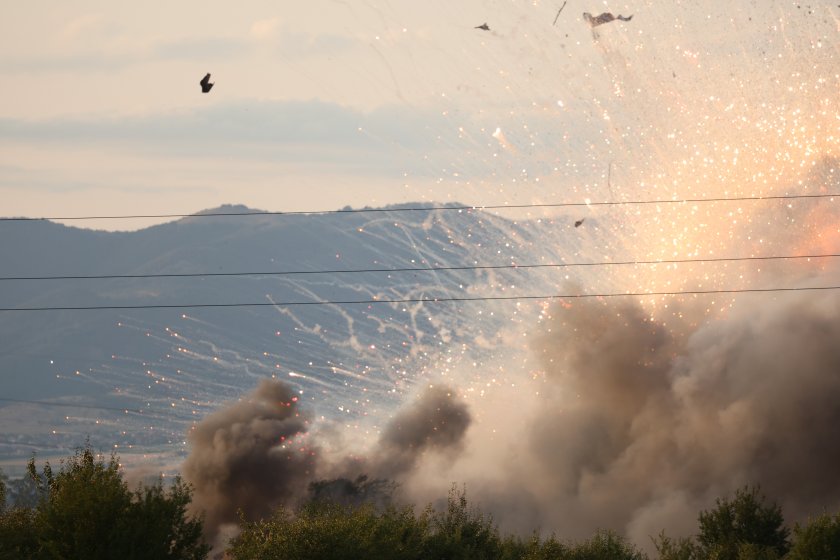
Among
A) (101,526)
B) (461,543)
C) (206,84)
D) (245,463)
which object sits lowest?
(461,543)

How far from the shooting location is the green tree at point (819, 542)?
67.5m

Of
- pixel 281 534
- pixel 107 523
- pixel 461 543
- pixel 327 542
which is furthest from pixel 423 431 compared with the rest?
pixel 107 523

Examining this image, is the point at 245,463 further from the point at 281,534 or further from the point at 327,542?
the point at 327,542

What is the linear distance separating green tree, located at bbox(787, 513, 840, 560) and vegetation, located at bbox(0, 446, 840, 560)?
0.17ft

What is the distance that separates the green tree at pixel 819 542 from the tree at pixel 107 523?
1183 inches

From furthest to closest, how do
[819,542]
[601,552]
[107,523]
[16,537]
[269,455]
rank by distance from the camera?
1. [269,455]
2. [601,552]
3. [819,542]
4. [16,537]
5. [107,523]

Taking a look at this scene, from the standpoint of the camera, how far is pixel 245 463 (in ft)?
385

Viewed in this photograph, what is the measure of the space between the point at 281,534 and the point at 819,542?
90.9ft

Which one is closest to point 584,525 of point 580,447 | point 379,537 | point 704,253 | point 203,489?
point 580,447

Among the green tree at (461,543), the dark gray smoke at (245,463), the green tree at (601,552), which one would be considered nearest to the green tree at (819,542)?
the green tree at (601,552)

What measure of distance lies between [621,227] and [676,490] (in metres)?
22.6

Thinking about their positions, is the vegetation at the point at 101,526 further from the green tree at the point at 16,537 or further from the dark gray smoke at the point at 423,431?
the dark gray smoke at the point at 423,431

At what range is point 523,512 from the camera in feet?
404

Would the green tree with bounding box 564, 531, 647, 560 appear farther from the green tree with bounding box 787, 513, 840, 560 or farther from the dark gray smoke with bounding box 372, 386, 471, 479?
the dark gray smoke with bounding box 372, 386, 471, 479
